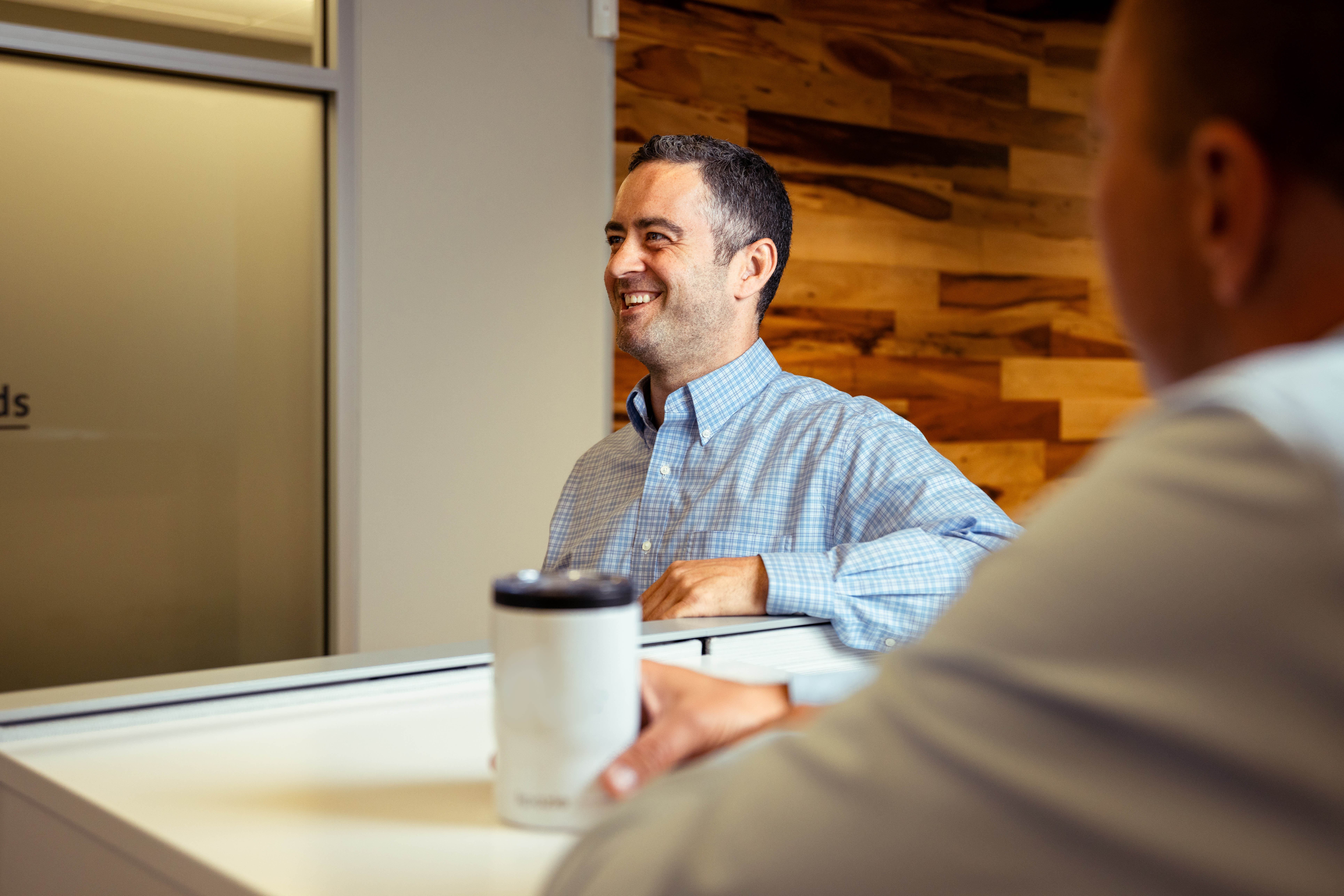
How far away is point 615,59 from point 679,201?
136cm

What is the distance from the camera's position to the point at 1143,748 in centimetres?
29

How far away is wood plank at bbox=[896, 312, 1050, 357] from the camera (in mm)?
3613

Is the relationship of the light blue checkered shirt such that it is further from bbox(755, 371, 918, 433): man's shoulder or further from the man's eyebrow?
the man's eyebrow

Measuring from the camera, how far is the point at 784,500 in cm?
161

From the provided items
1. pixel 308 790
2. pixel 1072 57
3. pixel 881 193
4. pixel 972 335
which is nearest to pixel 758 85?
pixel 881 193

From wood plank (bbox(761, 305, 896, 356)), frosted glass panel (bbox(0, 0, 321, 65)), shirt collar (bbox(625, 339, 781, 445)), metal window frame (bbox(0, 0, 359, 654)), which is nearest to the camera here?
shirt collar (bbox(625, 339, 781, 445))

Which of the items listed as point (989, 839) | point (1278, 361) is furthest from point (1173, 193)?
point (989, 839)

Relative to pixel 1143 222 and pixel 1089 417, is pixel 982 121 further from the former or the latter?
pixel 1143 222

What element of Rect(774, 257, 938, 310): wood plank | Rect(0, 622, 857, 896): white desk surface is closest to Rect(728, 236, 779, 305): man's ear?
Rect(0, 622, 857, 896): white desk surface

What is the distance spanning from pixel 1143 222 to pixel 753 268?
159 cm

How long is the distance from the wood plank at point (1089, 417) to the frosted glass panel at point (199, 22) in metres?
2.58

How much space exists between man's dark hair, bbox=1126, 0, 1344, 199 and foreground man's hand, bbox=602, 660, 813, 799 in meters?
0.34

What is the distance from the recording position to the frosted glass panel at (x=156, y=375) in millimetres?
2562

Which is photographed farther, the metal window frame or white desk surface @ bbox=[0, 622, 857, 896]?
the metal window frame
